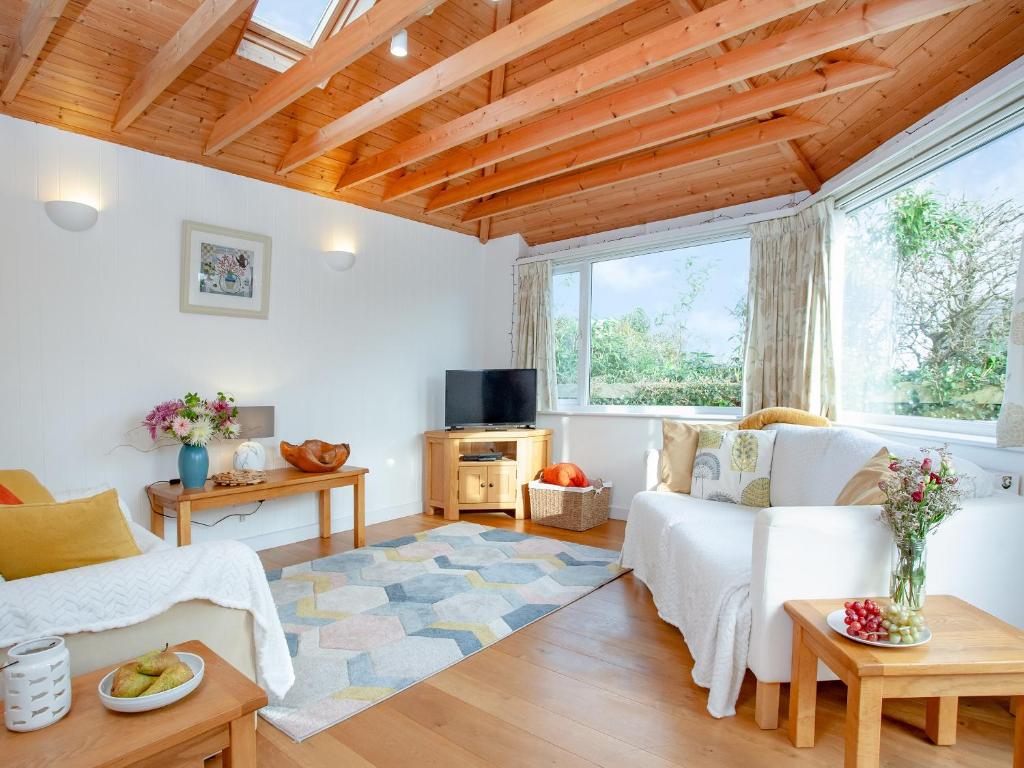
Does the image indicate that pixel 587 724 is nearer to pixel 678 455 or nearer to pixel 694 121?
pixel 678 455

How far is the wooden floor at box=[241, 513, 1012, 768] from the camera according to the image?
5.70ft

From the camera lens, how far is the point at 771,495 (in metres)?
3.10

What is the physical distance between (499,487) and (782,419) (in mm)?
2220

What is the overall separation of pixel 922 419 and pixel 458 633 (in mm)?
2480

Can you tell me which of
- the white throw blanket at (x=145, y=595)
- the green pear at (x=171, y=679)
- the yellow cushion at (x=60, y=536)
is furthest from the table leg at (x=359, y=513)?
the green pear at (x=171, y=679)

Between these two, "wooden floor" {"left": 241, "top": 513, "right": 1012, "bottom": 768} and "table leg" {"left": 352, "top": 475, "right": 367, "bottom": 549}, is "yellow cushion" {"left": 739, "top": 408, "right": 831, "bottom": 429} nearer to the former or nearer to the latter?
"wooden floor" {"left": 241, "top": 513, "right": 1012, "bottom": 768}

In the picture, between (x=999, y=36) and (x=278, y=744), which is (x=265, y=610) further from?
(x=999, y=36)

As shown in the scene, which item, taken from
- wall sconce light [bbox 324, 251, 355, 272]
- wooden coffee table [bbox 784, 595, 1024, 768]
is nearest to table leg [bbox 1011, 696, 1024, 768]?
wooden coffee table [bbox 784, 595, 1024, 768]

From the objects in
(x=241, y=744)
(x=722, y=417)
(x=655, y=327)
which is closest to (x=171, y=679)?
(x=241, y=744)

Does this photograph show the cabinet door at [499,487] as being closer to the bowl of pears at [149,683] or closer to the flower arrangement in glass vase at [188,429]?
the flower arrangement in glass vase at [188,429]

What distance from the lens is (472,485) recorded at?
471 centimetres

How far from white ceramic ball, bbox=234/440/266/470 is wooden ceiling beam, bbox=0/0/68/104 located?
2061 millimetres

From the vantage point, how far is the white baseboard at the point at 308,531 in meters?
3.87

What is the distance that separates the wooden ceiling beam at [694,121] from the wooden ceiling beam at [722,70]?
0.36 m
